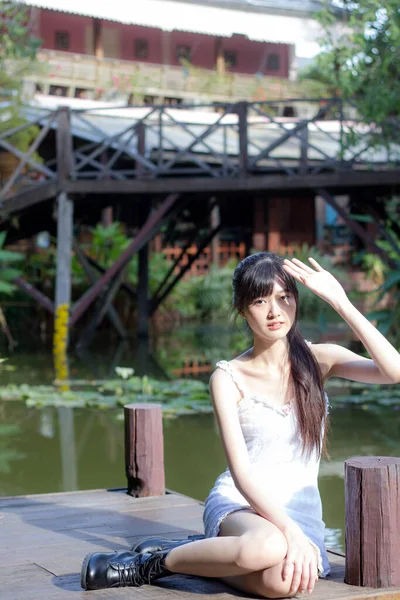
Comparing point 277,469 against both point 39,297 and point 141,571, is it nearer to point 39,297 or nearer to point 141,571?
point 141,571

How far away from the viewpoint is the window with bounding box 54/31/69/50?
81.7 ft

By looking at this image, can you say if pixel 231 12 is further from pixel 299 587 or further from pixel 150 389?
pixel 299 587

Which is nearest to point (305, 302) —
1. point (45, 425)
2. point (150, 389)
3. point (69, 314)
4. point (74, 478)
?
point (69, 314)

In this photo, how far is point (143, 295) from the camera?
14617mm

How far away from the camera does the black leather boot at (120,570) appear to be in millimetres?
3035

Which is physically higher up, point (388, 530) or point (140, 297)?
point (140, 297)

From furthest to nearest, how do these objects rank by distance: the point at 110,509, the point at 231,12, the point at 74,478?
the point at 231,12 < the point at 74,478 < the point at 110,509

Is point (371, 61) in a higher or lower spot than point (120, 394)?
higher

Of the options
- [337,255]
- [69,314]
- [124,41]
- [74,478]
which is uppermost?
[124,41]

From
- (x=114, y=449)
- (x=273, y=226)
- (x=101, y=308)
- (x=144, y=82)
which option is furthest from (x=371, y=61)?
(x=144, y=82)

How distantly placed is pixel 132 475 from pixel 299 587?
177cm

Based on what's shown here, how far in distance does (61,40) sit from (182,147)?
1184cm

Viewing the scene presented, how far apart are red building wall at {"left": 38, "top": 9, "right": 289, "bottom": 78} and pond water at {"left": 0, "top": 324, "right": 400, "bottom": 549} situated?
58.5 feet

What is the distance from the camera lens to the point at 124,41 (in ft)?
85.3
